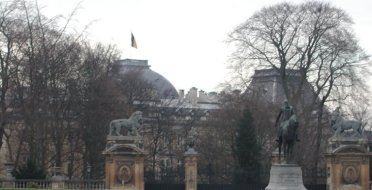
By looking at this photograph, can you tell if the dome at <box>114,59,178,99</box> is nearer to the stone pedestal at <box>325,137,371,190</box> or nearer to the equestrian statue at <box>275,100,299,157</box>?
the stone pedestal at <box>325,137,371,190</box>

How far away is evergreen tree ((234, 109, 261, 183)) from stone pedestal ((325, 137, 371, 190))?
19.7ft

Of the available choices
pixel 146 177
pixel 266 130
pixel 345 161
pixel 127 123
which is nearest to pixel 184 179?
pixel 146 177

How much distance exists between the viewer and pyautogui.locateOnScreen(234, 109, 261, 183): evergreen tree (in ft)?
161

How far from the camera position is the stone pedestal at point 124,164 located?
139 ft

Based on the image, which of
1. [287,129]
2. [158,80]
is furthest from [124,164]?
[158,80]

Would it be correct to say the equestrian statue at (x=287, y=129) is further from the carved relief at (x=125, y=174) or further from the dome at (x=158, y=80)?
the dome at (x=158, y=80)

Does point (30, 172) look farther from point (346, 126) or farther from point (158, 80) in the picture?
point (158, 80)

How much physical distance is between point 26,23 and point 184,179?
47.3ft

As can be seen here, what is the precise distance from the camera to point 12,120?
168 ft

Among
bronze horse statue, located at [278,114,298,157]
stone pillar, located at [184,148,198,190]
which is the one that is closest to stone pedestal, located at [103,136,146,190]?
stone pillar, located at [184,148,198,190]

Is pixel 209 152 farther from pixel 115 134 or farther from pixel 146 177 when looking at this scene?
pixel 115 134

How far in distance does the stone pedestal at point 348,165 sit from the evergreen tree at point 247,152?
5990 mm

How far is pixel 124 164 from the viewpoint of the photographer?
42.8 metres

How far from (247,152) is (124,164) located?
10.7m
